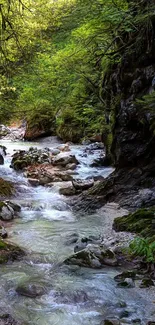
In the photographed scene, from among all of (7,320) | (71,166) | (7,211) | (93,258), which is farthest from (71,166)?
(7,320)

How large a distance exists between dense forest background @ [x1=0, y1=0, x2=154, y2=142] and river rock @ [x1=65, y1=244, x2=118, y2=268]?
3.38 m

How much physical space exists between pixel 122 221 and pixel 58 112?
13.5m

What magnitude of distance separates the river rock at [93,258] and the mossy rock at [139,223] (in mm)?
796

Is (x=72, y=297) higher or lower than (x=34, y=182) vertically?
higher

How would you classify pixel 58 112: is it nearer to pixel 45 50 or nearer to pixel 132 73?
pixel 45 50

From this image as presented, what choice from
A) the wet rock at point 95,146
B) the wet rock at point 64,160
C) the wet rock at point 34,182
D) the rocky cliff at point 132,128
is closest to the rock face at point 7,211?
the rocky cliff at point 132,128

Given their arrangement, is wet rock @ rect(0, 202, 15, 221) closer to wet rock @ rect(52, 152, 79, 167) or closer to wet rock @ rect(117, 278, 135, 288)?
wet rock @ rect(117, 278, 135, 288)

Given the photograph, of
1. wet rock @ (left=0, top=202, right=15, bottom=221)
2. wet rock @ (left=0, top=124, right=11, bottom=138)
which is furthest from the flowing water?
wet rock @ (left=0, top=124, right=11, bottom=138)

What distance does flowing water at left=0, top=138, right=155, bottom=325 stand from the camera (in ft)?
11.3

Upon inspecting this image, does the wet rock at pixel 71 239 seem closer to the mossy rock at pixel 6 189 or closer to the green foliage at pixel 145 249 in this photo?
the green foliage at pixel 145 249

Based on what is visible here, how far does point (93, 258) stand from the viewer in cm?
481

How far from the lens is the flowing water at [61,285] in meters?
3.46

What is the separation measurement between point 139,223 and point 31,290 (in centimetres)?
272

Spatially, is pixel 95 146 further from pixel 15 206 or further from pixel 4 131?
pixel 4 131
